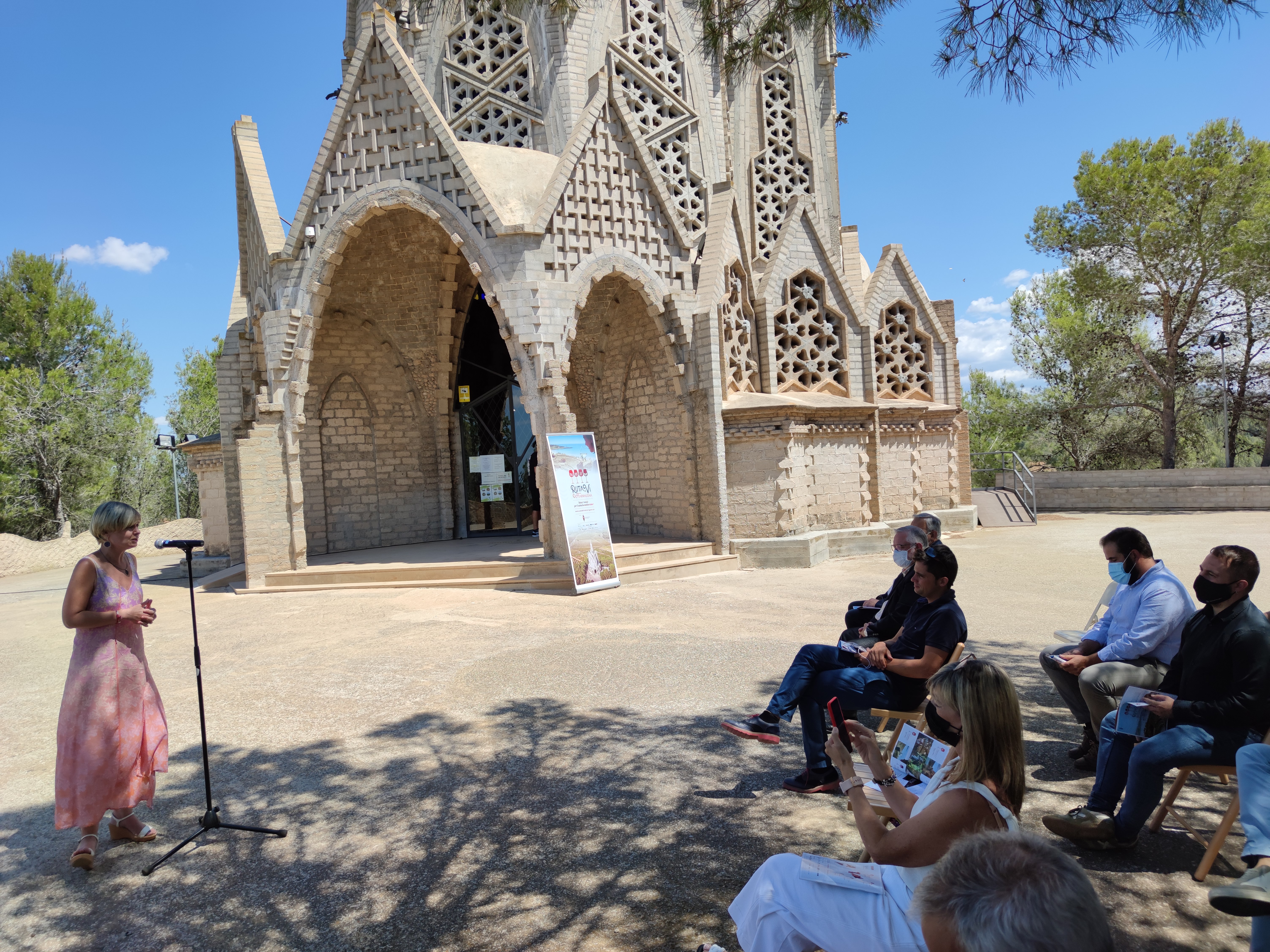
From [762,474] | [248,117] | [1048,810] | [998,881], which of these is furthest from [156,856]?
[248,117]

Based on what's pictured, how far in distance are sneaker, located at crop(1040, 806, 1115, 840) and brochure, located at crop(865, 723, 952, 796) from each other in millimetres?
891

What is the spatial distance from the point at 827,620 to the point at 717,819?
15.3ft

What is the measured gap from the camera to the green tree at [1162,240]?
2155cm

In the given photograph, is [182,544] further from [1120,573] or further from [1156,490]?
[1156,490]

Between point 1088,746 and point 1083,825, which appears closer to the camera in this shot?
point 1083,825

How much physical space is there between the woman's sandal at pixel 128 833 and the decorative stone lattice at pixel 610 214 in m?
8.70

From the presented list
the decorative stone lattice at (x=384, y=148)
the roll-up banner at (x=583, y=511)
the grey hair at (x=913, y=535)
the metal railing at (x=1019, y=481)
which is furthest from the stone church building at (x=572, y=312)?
the grey hair at (x=913, y=535)

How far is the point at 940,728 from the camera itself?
3.05 meters

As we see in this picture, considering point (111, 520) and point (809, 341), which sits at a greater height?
point (809, 341)

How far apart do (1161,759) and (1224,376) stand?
23708 millimetres

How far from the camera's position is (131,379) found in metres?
31.2

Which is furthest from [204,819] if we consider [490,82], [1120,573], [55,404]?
[55,404]

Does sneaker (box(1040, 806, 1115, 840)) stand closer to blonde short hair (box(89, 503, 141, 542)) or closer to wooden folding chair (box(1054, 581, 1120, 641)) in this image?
wooden folding chair (box(1054, 581, 1120, 641))

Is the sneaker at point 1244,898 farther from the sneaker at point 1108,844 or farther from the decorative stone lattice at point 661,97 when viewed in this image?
the decorative stone lattice at point 661,97
